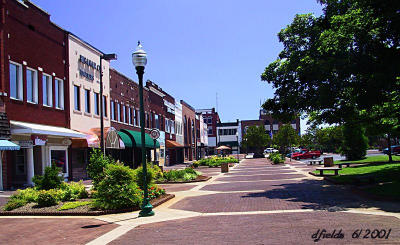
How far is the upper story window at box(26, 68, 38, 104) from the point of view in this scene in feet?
75.6

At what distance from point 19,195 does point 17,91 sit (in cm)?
965

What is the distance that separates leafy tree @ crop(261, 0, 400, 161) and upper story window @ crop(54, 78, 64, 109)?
14949mm

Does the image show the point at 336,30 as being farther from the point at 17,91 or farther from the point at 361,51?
the point at 17,91

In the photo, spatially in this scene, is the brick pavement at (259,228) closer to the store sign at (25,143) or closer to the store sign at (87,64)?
the store sign at (25,143)

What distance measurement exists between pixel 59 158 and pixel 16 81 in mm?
6634

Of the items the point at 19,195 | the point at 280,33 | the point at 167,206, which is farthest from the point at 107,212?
the point at 280,33

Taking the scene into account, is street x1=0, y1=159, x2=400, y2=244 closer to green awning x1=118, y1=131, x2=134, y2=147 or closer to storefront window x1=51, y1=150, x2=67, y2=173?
storefront window x1=51, y1=150, x2=67, y2=173

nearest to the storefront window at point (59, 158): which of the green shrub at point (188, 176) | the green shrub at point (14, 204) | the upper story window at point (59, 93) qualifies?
the upper story window at point (59, 93)

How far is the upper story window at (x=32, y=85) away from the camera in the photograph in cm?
2306

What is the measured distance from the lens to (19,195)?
14.2 meters

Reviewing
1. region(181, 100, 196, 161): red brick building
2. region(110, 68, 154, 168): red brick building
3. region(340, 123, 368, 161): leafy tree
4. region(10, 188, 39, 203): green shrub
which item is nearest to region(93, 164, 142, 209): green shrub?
region(10, 188, 39, 203): green shrub

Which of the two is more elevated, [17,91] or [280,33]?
[280,33]

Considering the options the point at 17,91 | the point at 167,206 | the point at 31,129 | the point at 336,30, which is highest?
the point at 336,30

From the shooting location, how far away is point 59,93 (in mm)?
27031
